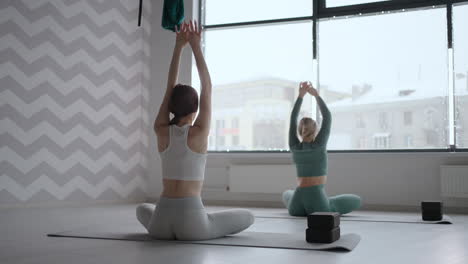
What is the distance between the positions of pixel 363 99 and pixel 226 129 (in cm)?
163

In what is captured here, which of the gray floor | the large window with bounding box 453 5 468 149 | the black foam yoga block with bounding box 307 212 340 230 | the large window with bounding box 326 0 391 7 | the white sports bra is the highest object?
the large window with bounding box 326 0 391 7

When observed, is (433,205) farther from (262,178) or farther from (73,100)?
(73,100)

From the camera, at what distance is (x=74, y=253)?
2312 mm

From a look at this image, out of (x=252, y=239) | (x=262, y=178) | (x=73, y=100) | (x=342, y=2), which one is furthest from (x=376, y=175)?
(x=73, y=100)

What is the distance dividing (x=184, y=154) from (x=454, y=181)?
132 inches

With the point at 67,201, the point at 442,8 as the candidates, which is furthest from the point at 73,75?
the point at 442,8

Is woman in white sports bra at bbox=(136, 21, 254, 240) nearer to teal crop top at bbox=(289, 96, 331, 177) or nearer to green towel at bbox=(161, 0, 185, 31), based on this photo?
green towel at bbox=(161, 0, 185, 31)

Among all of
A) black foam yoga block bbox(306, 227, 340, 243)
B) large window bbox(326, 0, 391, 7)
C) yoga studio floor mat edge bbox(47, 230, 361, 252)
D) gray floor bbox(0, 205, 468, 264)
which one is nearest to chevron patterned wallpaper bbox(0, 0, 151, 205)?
gray floor bbox(0, 205, 468, 264)

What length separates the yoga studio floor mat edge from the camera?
98.4 inches

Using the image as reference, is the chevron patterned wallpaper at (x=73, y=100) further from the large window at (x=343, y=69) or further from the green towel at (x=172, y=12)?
the green towel at (x=172, y=12)

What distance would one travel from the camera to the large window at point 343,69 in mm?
5398

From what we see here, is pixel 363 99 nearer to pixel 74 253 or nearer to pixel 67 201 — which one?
pixel 67 201

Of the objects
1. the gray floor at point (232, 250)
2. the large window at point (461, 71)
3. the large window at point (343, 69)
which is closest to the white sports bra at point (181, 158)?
the gray floor at point (232, 250)

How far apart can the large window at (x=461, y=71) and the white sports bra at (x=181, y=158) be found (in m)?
3.58
